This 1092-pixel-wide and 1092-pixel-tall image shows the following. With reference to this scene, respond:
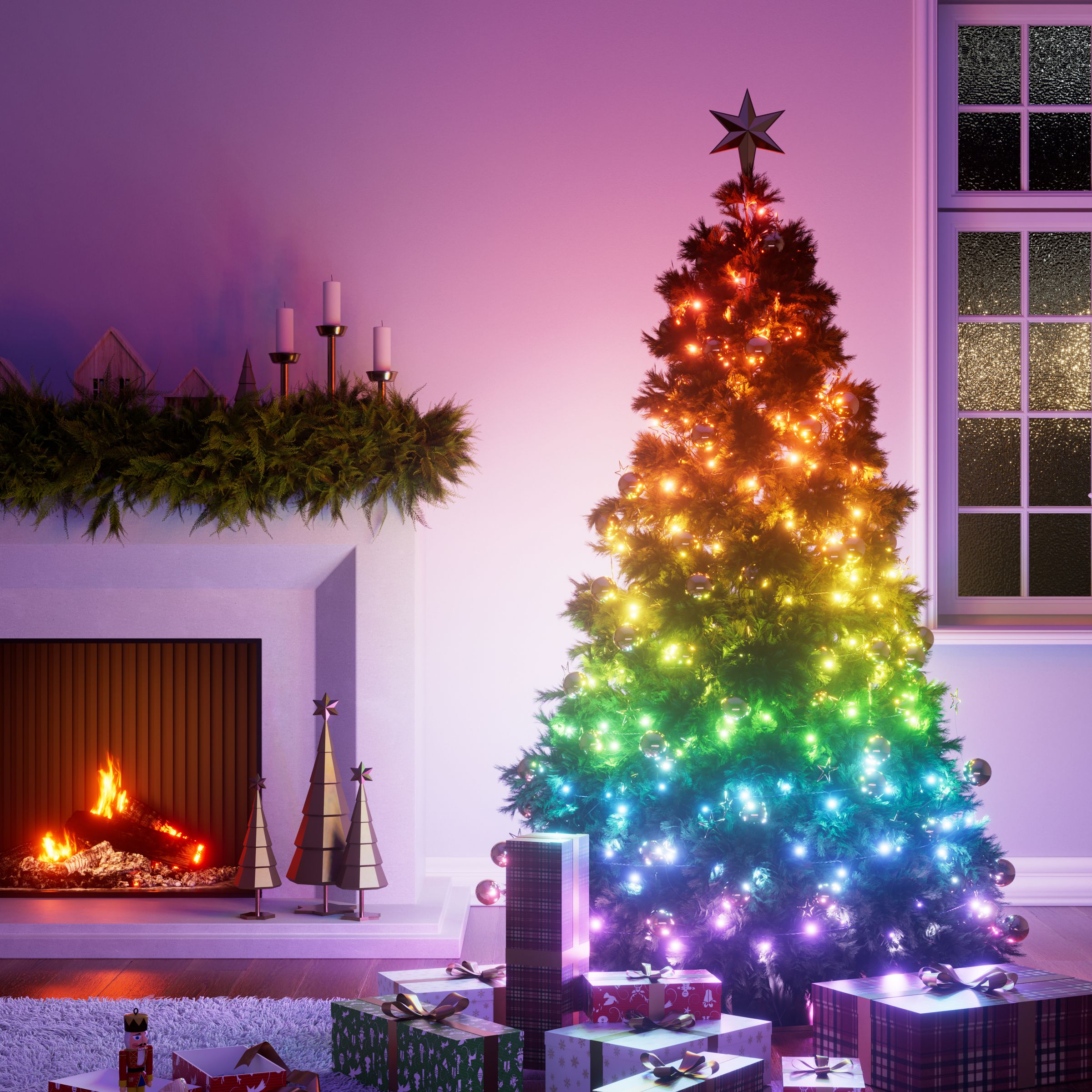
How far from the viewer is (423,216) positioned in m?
3.56

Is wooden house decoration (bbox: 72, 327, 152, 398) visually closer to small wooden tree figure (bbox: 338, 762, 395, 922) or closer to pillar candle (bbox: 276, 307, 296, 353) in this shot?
pillar candle (bbox: 276, 307, 296, 353)

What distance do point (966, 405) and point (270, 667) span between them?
2.37 meters

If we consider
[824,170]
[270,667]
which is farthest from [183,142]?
[824,170]

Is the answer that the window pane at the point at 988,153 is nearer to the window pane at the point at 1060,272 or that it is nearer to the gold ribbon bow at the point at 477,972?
the window pane at the point at 1060,272

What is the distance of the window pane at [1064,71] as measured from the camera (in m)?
3.73

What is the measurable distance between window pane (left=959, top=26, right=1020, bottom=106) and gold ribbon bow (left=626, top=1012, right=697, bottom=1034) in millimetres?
3056

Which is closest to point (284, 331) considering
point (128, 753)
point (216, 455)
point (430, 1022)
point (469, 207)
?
point (216, 455)

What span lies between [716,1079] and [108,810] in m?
2.14

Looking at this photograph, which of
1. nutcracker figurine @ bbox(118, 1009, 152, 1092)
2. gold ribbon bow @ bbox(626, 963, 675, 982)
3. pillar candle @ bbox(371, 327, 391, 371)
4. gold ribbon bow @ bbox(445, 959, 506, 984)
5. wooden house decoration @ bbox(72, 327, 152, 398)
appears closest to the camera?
nutcracker figurine @ bbox(118, 1009, 152, 1092)

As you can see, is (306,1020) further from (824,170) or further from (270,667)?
(824,170)

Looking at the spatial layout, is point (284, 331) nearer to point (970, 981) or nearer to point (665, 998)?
point (665, 998)

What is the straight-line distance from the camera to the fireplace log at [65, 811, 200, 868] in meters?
3.30

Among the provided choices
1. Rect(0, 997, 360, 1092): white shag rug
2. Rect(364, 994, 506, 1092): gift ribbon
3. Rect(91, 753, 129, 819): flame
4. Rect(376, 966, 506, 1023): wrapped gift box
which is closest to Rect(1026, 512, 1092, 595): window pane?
Rect(376, 966, 506, 1023): wrapped gift box

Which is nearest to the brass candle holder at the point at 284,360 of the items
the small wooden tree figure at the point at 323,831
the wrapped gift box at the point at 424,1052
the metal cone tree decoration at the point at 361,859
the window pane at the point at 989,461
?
the small wooden tree figure at the point at 323,831
